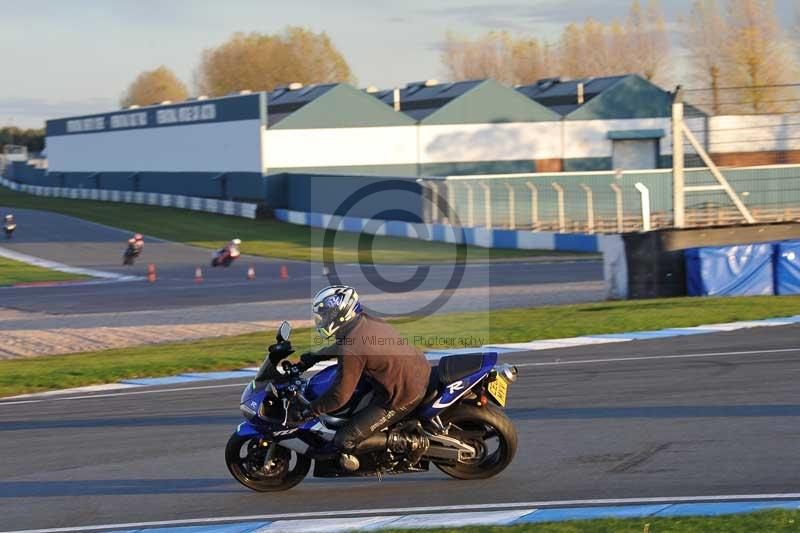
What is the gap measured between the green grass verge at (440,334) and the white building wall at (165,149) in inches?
1593

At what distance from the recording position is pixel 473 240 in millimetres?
42031

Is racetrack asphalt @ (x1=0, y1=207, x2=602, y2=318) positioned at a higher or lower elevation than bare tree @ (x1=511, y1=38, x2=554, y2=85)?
lower

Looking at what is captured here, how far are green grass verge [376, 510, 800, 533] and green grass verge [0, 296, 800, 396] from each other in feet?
30.2

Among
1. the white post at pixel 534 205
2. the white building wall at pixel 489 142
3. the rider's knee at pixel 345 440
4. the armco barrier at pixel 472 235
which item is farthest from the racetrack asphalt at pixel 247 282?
the white building wall at pixel 489 142

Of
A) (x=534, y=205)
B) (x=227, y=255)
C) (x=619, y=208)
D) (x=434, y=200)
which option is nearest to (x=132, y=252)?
(x=227, y=255)

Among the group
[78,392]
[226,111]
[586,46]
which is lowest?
[78,392]

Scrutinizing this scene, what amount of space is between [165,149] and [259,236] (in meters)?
25.2

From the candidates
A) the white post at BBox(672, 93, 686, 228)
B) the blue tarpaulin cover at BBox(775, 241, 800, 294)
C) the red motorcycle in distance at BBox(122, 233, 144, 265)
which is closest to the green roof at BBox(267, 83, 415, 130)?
the red motorcycle in distance at BBox(122, 233, 144, 265)

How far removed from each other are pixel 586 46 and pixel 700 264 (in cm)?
10249

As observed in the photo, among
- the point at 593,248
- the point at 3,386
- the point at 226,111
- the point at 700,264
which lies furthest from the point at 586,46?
the point at 3,386

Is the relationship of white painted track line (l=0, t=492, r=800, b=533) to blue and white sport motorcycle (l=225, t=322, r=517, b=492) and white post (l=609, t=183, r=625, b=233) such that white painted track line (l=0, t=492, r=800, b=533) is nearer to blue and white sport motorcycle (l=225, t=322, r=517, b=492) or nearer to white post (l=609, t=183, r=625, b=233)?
blue and white sport motorcycle (l=225, t=322, r=517, b=492)

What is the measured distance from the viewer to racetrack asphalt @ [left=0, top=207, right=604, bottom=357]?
22.2 metres

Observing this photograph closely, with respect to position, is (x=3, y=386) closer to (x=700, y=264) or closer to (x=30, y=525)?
(x=30, y=525)

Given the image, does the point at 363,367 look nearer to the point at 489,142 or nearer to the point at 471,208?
the point at 471,208
